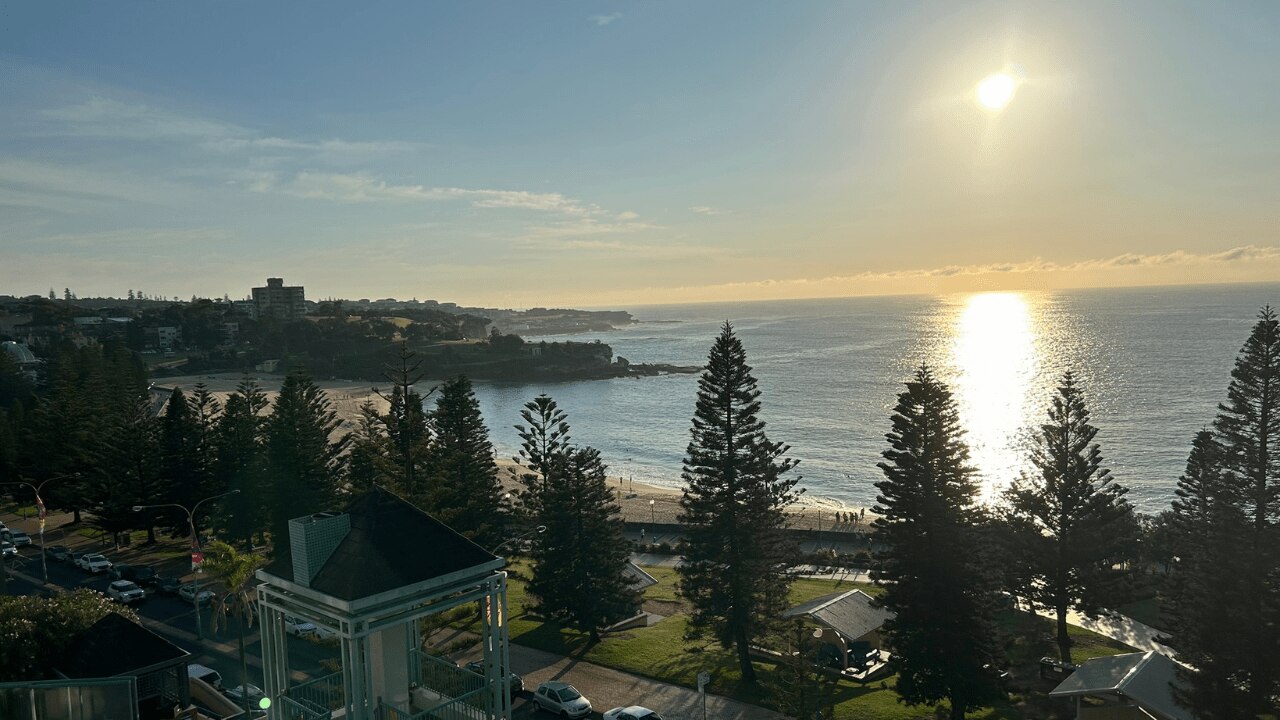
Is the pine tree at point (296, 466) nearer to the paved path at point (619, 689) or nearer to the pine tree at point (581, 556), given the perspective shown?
the pine tree at point (581, 556)

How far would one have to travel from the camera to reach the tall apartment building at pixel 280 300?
583 feet

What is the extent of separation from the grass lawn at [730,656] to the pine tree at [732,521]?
35.5 inches

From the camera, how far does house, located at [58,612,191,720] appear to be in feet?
47.0

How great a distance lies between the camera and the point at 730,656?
72.8ft

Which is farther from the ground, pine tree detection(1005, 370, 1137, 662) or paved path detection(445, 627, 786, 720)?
pine tree detection(1005, 370, 1137, 662)

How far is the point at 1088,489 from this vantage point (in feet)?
75.8

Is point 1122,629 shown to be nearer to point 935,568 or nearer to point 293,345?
point 935,568

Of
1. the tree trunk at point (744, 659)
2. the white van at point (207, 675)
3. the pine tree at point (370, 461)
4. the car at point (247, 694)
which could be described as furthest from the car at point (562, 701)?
the white van at point (207, 675)

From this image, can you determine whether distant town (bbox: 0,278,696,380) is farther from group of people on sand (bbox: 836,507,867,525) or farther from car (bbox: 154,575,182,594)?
car (bbox: 154,575,182,594)

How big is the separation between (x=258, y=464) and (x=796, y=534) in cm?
2269

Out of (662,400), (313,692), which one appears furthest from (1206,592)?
(662,400)

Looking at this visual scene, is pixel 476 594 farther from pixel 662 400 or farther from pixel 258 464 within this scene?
pixel 662 400

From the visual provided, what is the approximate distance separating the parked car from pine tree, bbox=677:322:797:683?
59.2ft

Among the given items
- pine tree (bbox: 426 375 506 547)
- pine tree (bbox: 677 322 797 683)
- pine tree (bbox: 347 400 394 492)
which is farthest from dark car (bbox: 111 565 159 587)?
pine tree (bbox: 677 322 797 683)
